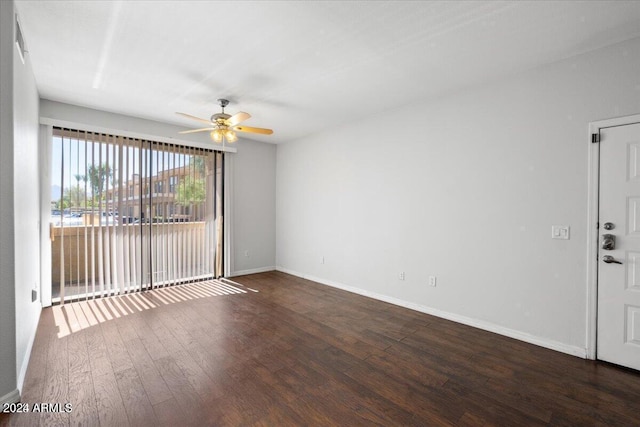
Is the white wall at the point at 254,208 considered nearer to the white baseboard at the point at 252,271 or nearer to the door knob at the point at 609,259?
the white baseboard at the point at 252,271

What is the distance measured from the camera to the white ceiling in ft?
6.98

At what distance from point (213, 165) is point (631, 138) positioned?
5.58 metres

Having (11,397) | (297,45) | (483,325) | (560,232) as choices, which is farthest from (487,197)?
(11,397)

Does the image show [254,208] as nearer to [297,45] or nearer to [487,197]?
[297,45]

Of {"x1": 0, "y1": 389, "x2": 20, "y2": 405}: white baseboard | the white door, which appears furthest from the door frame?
{"x1": 0, "y1": 389, "x2": 20, "y2": 405}: white baseboard

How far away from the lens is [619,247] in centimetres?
250

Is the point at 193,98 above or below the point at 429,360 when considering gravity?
above

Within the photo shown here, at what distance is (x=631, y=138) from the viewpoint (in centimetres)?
243

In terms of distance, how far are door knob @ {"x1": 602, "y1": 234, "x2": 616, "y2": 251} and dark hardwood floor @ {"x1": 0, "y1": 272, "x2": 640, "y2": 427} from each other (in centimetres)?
104

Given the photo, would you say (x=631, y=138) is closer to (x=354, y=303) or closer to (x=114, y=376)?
(x=354, y=303)

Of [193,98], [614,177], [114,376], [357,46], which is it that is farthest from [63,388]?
[614,177]

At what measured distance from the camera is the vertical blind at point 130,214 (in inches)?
155

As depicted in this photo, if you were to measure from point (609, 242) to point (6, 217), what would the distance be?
4.79 meters

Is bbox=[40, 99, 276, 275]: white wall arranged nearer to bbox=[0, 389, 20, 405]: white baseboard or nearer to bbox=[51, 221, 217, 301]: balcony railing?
bbox=[51, 221, 217, 301]: balcony railing
